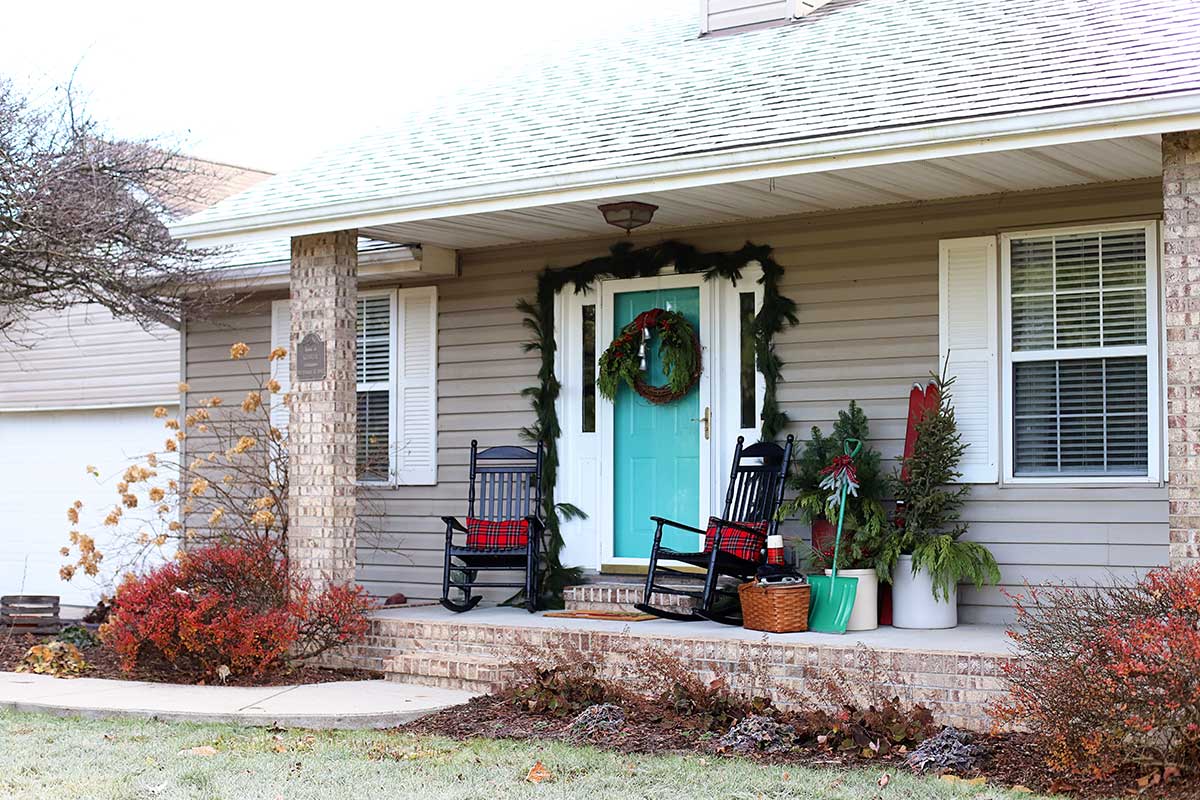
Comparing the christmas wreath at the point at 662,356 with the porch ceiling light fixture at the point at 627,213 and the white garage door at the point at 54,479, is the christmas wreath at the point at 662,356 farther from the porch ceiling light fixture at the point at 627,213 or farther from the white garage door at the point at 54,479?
the white garage door at the point at 54,479

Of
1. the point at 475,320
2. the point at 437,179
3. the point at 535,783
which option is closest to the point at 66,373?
the point at 475,320

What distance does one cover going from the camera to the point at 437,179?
8.19 meters

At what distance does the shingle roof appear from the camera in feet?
22.1

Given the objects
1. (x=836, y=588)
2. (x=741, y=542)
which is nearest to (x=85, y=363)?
(x=741, y=542)

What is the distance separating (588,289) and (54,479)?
285 inches

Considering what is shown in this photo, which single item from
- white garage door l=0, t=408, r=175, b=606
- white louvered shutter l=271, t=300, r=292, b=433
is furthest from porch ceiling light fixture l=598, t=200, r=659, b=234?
white garage door l=0, t=408, r=175, b=606

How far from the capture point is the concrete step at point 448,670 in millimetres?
7715

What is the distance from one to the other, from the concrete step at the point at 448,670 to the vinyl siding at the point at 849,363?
180 centimetres

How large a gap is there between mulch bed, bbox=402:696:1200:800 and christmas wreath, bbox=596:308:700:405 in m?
2.44

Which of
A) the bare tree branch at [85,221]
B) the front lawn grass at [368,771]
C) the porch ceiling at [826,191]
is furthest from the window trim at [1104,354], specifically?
the bare tree branch at [85,221]

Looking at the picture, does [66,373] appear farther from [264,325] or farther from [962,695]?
[962,695]

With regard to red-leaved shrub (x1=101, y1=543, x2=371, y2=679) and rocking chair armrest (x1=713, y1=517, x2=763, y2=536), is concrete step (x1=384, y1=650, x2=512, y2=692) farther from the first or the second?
rocking chair armrest (x1=713, y1=517, x2=763, y2=536)

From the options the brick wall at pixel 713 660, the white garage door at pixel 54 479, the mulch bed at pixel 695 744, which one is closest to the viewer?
the mulch bed at pixel 695 744

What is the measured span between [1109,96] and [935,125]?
29.7 inches
